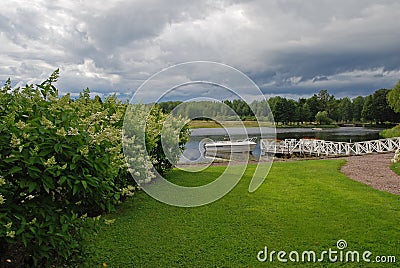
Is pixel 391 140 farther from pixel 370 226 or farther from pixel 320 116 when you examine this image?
pixel 320 116

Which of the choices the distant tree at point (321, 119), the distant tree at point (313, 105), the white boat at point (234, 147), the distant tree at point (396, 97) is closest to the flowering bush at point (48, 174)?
the white boat at point (234, 147)

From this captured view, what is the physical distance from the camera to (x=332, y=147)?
2212cm

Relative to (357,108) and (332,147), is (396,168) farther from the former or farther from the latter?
(357,108)

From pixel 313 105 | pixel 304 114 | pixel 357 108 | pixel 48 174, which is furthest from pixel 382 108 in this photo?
pixel 48 174

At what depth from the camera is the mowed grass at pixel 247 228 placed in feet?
15.3

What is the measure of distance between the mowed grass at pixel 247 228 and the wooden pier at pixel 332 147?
12316 mm

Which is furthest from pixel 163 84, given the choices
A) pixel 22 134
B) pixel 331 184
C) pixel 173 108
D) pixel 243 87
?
pixel 331 184

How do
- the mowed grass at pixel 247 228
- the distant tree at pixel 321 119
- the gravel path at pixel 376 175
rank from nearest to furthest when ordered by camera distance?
the mowed grass at pixel 247 228 < the gravel path at pixel 376 175 < the distant tree at pixel 321 119

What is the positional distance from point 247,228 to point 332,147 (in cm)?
1821

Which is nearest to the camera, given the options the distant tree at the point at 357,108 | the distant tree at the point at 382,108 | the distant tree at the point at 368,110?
the distant tree at the point at 382,108

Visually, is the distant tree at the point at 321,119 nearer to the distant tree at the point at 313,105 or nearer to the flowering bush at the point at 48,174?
the distant tree at the point at 313,105

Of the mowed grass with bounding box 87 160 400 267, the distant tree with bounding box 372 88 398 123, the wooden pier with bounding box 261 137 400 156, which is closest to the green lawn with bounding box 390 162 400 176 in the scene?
the mowed grass with bounding box 87 160 400 267

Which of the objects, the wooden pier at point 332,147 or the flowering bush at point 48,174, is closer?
the flowering bush at point 48,174

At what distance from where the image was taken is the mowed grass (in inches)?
184
